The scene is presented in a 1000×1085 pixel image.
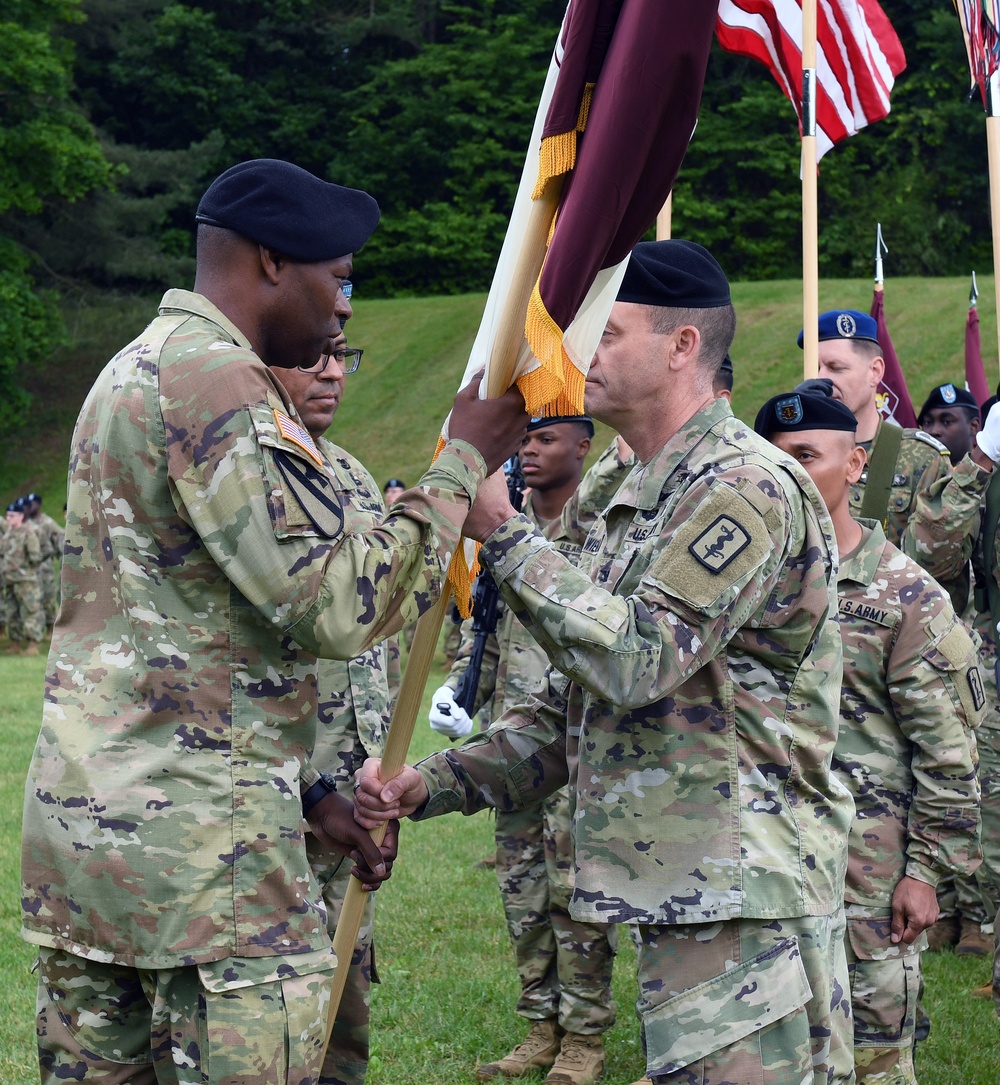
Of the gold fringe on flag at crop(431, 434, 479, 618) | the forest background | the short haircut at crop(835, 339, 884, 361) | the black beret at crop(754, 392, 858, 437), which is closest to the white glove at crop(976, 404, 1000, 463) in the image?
the short haircut at crop(835, 339, 884, 361)

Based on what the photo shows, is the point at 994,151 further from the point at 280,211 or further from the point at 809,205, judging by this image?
the point at 280,211

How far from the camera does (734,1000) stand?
124 inches

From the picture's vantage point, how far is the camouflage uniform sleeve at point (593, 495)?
6.48 meters

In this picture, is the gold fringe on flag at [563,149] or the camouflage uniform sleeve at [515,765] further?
the camouflage uniform sleeve at [515,765]

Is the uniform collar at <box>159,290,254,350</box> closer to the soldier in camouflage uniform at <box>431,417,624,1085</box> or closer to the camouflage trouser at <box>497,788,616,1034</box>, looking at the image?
the soldier in camouflage uniform at <box>431,417,624,1085</box>

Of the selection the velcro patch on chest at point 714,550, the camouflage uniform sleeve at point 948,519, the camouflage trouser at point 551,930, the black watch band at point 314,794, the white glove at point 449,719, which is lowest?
the camouflage trouser at point 551,930

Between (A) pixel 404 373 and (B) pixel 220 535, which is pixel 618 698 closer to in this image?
(B) pixel 220 535

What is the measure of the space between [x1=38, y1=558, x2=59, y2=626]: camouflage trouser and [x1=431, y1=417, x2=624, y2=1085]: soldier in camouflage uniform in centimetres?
1623

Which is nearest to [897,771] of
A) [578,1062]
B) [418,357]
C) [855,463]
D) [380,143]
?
[855,463]

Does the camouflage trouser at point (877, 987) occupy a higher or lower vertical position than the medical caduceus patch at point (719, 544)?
lower

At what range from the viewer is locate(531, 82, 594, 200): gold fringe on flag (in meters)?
3.29

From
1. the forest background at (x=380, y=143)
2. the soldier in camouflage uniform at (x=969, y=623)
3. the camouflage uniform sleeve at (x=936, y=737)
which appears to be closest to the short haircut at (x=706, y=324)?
the camouflage uniform sleeve at (x=936, y=737)

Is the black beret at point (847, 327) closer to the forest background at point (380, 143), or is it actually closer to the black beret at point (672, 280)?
the black beret at point (672, 280)

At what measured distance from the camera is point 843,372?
7180 mm
